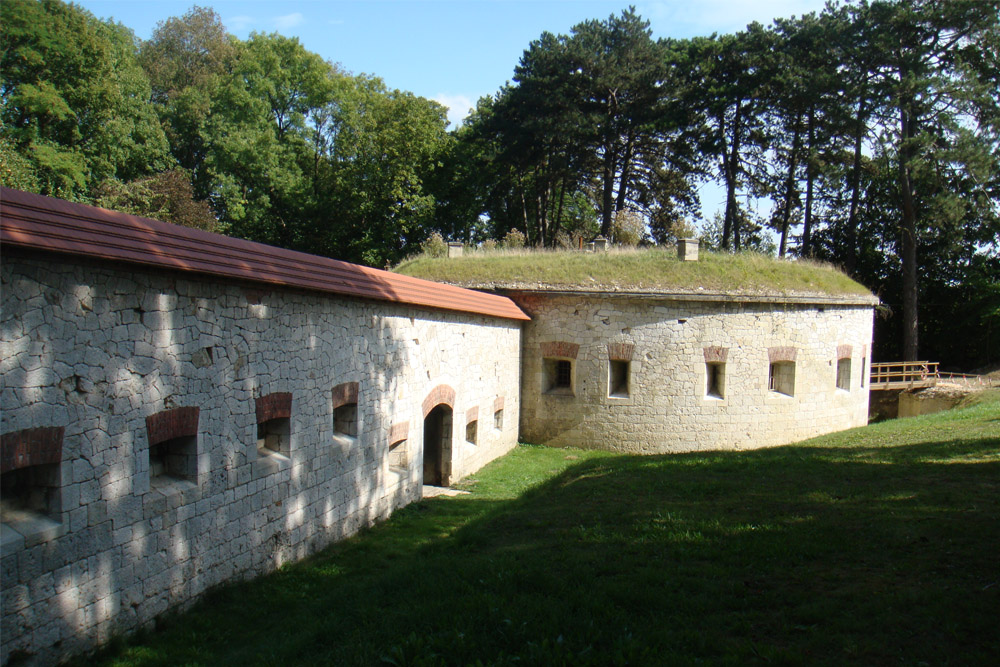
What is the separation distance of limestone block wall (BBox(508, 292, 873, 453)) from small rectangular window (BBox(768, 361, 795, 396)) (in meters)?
0.02

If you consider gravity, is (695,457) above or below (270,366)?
below

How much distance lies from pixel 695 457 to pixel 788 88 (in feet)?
71.9

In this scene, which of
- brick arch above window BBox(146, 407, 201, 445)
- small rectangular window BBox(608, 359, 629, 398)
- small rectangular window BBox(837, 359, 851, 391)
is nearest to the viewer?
brick arch above window BBox(146, 407, 201, 445)

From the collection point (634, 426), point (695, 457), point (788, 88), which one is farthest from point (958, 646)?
point (788, 88)

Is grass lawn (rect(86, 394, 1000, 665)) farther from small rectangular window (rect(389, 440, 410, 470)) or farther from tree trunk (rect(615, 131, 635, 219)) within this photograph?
tree trunk (rect(615, 131, 635, 219))

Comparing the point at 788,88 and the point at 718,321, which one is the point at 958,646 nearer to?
the point at 718,321

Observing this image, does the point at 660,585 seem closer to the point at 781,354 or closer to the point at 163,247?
the point at 163,247

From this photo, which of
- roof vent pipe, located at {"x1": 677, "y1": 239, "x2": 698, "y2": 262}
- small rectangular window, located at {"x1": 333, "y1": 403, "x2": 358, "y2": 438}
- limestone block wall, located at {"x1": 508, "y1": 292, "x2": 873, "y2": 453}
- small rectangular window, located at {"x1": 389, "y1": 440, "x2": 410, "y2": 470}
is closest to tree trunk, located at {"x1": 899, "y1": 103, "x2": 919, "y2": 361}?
Result: limestone block wall, located at {"x1": 508, "y1": 292, "x2": 873, "y2": 453}

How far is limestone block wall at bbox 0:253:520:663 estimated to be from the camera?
448 cm

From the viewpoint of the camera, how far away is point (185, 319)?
18.8 feet

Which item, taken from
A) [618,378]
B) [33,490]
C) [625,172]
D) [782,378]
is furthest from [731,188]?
[33,490]

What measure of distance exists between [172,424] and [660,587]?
4278mm

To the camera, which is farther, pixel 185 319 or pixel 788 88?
pixel 788 88

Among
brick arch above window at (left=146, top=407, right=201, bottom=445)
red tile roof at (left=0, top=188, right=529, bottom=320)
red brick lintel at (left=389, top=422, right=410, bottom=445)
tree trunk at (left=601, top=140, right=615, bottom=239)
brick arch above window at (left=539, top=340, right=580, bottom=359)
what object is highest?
tree trunk at (left=601, top=140, right=615, bottom=239)
